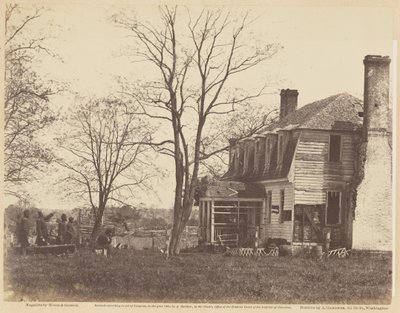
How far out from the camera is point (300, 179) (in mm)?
18203

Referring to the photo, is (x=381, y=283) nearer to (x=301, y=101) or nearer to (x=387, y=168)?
(x=387, y=168)

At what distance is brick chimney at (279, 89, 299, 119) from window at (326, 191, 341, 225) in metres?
1.71

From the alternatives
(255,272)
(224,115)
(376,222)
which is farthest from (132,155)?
(376,222)

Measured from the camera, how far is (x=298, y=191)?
18.2 m

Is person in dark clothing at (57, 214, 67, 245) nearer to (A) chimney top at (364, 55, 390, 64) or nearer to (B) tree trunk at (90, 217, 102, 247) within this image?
(B) tree trunk at (90, 217, 102, 247)

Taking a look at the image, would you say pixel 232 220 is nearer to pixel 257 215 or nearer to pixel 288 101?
pixel 257 215

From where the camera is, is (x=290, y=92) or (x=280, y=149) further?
(x=280, y=149)

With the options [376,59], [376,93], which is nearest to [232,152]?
[376,93]

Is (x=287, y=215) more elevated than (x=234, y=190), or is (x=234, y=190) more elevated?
(x=234, y=190)

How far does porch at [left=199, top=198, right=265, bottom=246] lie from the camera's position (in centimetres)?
1814

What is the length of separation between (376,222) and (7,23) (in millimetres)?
7296

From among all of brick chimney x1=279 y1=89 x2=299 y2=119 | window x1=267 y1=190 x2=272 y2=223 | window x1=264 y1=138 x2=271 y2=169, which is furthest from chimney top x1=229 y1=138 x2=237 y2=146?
window x1=267 y1=190 x2=272 y2=223

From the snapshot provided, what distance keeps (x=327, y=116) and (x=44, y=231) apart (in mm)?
5711

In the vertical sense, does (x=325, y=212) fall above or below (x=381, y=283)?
above
